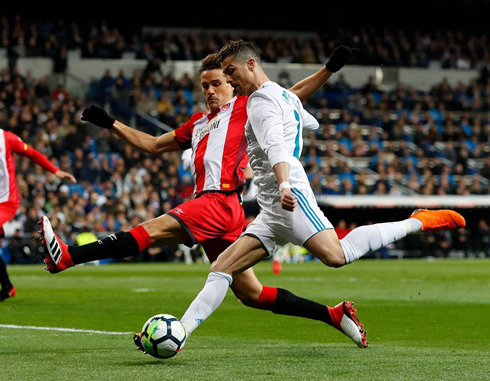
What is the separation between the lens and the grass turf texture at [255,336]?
5512 mm

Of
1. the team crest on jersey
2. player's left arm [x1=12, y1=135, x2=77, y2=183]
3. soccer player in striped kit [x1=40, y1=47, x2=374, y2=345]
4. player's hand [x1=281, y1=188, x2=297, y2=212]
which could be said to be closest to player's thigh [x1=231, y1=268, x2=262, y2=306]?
soccer player in striped kit [x1=40, y1=47, x2=374, y2=345]

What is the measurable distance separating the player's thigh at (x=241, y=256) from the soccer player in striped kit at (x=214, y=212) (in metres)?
0.57

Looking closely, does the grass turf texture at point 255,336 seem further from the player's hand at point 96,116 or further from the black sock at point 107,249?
the player's hand at point 96,116

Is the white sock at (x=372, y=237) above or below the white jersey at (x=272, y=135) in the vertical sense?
below

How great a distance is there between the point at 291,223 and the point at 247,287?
3.14 feet

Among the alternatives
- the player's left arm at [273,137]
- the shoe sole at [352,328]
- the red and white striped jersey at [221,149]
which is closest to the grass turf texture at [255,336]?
the shoe sole at [352,328]

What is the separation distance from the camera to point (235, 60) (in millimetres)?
6383

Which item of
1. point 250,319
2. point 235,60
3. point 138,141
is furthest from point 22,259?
point 235,60

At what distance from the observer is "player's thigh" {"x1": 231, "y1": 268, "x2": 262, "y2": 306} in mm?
6949

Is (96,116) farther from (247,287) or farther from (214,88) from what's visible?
(247,287)

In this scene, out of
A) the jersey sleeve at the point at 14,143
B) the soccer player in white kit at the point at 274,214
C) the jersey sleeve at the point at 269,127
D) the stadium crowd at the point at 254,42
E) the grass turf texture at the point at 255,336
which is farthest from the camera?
the stadium crowd at the point at 254,42

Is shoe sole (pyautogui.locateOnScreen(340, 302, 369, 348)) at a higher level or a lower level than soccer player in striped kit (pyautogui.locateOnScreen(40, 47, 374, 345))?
lower

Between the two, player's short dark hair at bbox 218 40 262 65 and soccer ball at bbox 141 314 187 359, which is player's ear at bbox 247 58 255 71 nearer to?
player's short dark hair at bbox 218 40 262 65

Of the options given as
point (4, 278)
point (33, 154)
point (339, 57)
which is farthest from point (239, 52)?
point (4, 278)
